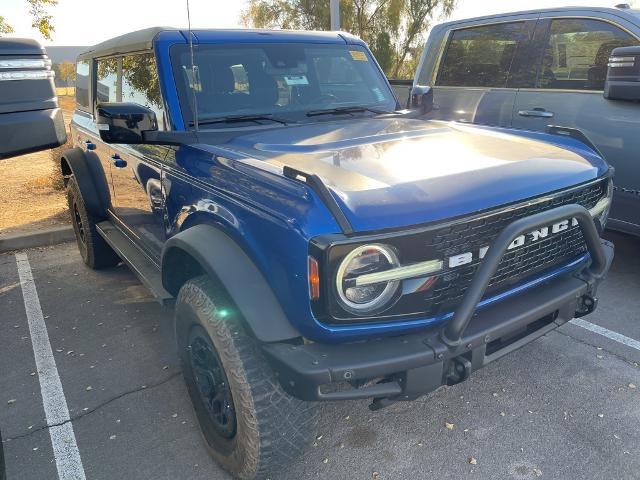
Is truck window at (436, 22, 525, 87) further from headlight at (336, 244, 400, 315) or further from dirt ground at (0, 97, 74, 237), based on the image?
dirt ground at (0, 97, 74, 237)

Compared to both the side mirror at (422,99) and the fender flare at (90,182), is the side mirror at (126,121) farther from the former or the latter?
the side mirror at (422,99)

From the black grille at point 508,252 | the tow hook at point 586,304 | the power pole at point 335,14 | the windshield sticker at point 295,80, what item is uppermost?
the power pole at point 335,14

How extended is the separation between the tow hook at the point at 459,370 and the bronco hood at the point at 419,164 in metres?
0.55

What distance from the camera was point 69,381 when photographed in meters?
3.27

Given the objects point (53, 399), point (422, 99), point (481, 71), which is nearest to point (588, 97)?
point (481, 71)

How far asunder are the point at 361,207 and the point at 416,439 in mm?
1370

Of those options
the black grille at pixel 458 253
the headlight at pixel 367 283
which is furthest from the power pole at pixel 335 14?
the headlight at pixel 367 283

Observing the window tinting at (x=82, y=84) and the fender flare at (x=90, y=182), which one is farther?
the window tinting at (x=82, y=84)

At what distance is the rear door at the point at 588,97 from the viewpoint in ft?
12.6

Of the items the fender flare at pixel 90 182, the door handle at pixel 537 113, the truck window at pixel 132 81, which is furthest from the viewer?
the fender flare at pixel 90 182

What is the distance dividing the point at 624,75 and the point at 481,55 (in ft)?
5.51

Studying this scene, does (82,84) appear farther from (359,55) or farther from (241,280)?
(241,280)

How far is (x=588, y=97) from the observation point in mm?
4109

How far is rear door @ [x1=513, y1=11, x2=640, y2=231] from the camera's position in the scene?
3.86 metres
